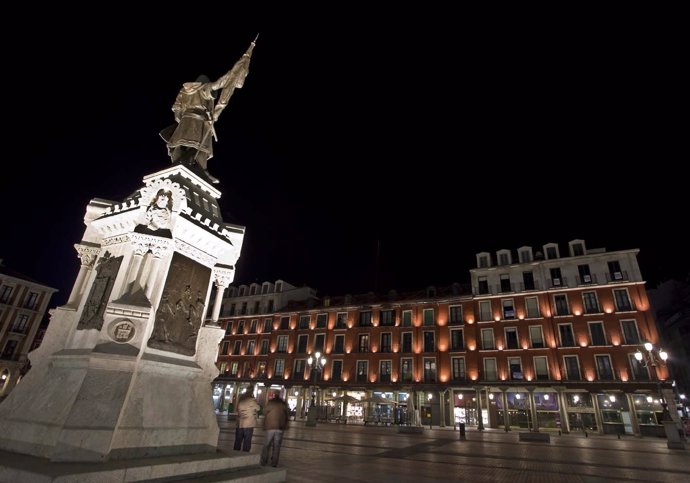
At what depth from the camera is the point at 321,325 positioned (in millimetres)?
42469

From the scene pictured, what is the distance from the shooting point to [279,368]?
42.7m

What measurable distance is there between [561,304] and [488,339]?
7298 mm

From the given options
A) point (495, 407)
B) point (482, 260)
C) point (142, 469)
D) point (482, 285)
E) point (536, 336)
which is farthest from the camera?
point (482, 260)

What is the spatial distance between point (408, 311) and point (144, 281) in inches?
1395

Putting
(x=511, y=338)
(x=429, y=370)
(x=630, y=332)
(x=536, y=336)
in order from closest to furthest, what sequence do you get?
(x=630, y=332) < (x=536, y=336) < (x=511, y=338) < (x=429, y=370)

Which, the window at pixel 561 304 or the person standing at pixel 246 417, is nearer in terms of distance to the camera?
the person standing at pixel 246 417

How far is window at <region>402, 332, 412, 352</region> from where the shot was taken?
37.3m

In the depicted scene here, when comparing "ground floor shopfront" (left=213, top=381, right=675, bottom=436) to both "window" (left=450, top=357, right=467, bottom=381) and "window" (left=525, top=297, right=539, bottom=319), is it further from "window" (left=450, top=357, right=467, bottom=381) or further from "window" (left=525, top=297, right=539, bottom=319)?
"window" (left=525, top=297, right=539, bottom=319)

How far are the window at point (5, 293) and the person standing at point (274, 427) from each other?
48036mm

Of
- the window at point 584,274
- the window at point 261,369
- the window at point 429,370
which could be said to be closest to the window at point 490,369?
the window at point 429,370

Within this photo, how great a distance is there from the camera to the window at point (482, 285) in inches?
1457

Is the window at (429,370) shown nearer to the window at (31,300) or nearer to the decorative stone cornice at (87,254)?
the decorative stone cornice at (87,254)

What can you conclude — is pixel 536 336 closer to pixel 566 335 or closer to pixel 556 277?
pixel 566 335

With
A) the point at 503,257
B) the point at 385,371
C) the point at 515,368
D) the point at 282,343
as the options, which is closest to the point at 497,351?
the point at 515,368
